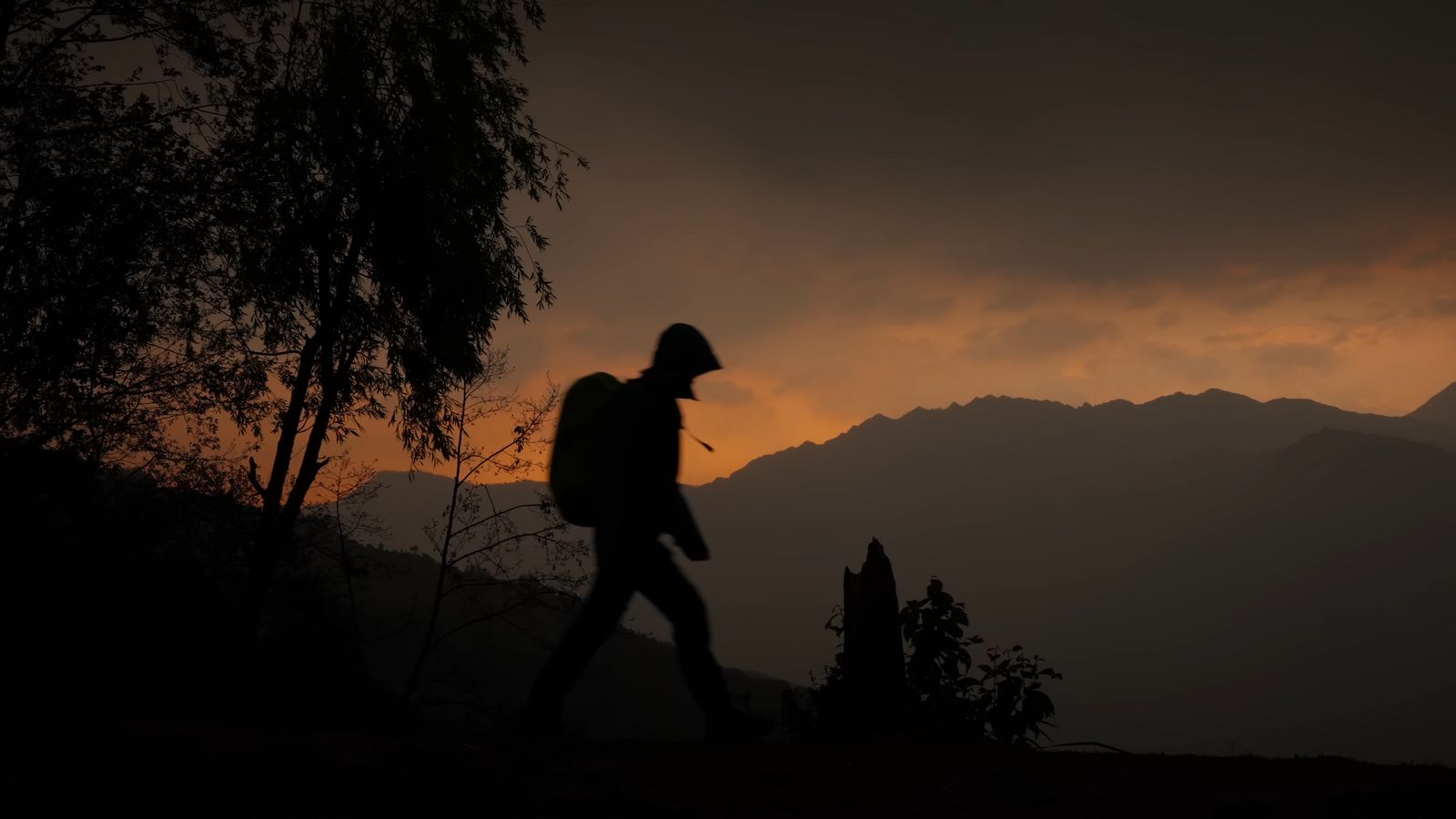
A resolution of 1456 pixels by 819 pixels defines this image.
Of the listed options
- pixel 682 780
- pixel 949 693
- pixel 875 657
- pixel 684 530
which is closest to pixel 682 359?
pixel 684 530

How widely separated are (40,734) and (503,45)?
476 inches

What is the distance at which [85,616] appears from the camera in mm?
15734

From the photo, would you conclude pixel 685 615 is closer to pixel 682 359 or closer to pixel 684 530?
pixel 684 530

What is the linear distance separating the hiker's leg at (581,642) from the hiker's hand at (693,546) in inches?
17.7

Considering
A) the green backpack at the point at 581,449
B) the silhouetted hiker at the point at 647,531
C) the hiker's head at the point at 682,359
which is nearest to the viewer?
the silhouetted hiker at the point at 647,531

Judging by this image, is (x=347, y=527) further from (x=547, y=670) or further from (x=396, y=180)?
(x=547, y=670)

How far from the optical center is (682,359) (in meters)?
5.08

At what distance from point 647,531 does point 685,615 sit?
569 millimetres

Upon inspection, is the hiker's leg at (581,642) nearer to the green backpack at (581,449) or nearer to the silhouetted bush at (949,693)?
the green backpack at (581,449)

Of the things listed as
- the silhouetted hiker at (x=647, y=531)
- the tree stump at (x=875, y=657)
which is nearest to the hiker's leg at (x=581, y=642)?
the silhouetted hiker at (x=647, y=531)

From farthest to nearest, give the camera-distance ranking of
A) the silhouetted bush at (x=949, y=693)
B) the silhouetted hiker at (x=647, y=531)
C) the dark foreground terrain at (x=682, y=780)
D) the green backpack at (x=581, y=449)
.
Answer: the silhouetted bush at (x=949, y=693)
the green backpack at (x=581, y=449)
the silhouetted hiker at (x=647, y=531)
the dark foreground terrain at (x=682, y=780)

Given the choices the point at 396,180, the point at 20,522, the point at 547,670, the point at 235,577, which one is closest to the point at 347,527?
the point at 235,577

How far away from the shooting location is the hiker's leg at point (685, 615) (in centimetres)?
498

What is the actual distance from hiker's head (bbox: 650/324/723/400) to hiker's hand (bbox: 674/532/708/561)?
0.87m
